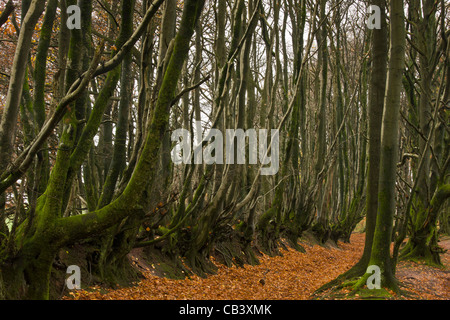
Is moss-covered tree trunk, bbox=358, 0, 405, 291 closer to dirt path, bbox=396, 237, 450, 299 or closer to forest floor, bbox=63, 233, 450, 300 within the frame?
forest floor, bbox=63, 233, 450, 300

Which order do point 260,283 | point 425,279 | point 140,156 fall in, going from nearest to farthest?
point 140,156, point 425,279, point 260,283

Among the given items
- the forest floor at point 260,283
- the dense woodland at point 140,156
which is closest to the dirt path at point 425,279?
the forest floor at point 260,283

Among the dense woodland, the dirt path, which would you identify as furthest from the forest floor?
the dense woodland

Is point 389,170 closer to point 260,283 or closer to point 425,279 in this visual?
point 425,279

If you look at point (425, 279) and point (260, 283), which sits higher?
point (425, 279)

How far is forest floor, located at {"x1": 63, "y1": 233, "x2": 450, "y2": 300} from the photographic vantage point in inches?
239

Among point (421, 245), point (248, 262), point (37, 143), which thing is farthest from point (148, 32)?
point (421, 245)

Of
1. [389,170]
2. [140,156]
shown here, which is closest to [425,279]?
[389,170]

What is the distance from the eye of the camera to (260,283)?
841cm

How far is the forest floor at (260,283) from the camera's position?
6.06 meters

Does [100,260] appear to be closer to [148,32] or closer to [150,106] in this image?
[150,106]

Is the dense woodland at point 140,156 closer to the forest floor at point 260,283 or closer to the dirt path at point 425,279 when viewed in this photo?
the forest floor at point 260,283
